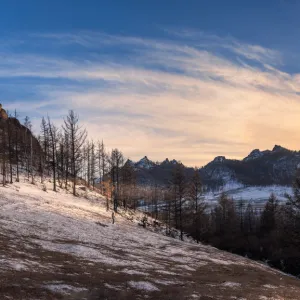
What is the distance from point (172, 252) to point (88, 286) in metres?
16.6

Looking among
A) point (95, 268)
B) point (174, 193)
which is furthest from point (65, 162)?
point (95, 268)

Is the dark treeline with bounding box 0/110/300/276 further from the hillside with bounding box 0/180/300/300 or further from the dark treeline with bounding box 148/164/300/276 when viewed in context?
the hillside with bounding box 0/180/300/300

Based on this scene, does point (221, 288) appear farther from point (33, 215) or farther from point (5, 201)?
point (5, 201)

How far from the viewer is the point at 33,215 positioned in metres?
29.6

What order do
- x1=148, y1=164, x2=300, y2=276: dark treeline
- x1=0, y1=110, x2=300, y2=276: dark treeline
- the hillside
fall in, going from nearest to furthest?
the hillside → x1=148, y1=164, x2=300, y2=276: dark treeline → x1=0, y1=110, x2=300, y2=276: dark treeline

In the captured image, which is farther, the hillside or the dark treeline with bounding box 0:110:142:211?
the dark treeline with bounding box 0:110:142:211

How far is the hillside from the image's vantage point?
44.1ft

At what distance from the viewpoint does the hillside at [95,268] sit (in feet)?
44.1

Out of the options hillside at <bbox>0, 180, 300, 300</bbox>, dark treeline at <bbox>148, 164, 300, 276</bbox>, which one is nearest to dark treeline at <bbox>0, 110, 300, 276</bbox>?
dark treeline at <bbox>148, 164, 300, 276</bbox>

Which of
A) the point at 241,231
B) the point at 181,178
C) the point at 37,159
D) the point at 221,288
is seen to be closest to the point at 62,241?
the point at 221,288

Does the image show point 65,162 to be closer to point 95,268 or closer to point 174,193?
point 174,193

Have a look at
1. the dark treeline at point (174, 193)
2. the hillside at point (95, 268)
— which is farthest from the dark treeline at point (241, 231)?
the hillside at point (95, 268)

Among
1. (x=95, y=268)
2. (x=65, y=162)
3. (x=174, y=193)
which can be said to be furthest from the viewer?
(x=65, y=162)

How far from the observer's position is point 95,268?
57.5 ft
